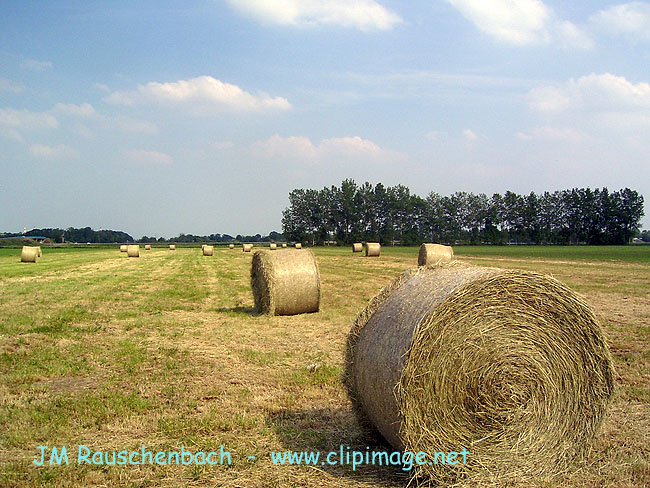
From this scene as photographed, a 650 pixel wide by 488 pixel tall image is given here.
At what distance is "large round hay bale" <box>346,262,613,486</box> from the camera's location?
4.41 metres

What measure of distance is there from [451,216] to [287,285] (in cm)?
11629

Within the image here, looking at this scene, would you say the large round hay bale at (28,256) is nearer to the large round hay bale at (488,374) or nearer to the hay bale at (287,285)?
the hay bale at (287,285)

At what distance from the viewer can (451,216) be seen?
124812 millimetres

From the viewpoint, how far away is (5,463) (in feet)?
14.9

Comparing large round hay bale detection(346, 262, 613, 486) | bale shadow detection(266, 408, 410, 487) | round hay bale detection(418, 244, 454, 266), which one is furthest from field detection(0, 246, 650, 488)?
round hay bale detection(418, 244, 454, 266)

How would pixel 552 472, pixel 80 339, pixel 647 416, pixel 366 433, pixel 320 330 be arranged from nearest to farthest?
pixel 552 472 < pixel 366 433 < pixel 647 416 < pixel 80 339 < pixel 320 330

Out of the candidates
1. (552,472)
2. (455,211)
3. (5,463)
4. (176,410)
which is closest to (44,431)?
(5,463)

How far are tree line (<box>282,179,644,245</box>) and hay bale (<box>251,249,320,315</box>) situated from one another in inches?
3948

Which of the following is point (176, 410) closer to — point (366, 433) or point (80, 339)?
point (366, 433)

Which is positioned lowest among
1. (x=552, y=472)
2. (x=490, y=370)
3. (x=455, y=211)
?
(x=552, y=472)

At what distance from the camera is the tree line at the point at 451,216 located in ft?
372

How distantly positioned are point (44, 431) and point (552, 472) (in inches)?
188

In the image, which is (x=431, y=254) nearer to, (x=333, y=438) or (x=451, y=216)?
(x=333, y=438)

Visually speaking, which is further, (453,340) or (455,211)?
(455,211)
